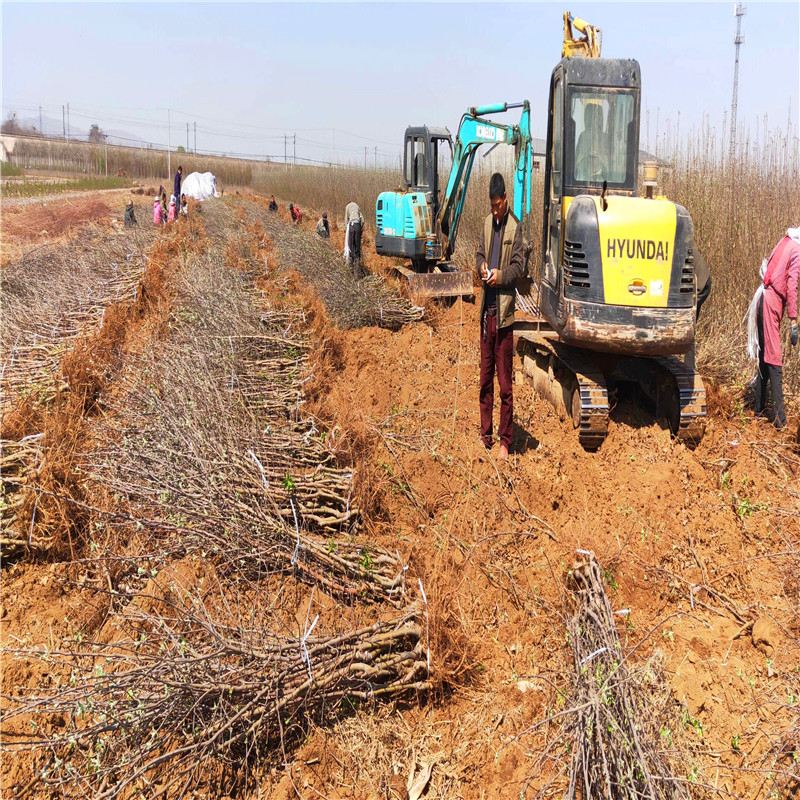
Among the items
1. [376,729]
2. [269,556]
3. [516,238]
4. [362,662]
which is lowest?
[376,729]

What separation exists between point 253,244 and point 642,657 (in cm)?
1553

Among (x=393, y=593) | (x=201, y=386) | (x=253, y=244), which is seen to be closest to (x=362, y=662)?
(x=393, y=593)

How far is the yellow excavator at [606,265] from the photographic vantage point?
567 cm

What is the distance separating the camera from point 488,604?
412cm

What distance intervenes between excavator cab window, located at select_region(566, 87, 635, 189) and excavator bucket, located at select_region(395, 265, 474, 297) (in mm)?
5648

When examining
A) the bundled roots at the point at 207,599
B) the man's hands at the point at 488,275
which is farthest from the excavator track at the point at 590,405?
the bundled roots at the point at 207,599

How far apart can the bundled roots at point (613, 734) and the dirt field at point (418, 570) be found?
0.05 meters

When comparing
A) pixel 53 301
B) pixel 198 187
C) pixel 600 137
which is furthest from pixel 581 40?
pixel 198 187

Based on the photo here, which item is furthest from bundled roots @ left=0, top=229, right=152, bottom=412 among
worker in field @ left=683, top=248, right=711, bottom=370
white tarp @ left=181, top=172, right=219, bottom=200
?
white tarp @ left=181, top=172, right=219, bottom=200

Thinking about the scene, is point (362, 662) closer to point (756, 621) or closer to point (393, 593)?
point (393, 593)

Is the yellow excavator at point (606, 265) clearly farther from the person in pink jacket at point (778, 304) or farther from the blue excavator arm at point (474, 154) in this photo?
the blue excavator arm at point (474, 154)

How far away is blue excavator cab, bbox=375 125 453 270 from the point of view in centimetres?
1269

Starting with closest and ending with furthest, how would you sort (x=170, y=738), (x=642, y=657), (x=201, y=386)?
(x=170, y=738) < (x=642, y=657) < (x=201, y=386)

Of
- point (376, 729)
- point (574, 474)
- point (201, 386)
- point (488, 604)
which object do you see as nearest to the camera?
point (376, 729)
